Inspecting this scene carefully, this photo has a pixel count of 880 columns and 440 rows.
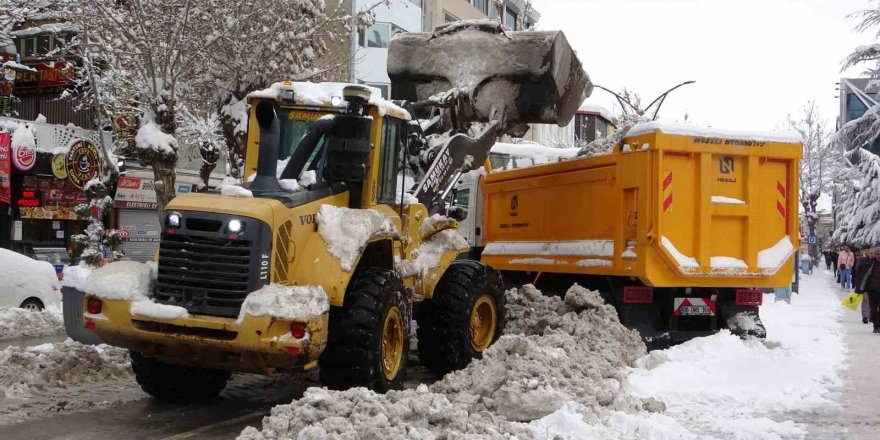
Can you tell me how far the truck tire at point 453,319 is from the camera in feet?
29.2

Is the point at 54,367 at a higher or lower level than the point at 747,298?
lower

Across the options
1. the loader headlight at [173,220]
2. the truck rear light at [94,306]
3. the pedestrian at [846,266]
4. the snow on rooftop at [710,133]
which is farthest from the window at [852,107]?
the truck rear light at [94,306]

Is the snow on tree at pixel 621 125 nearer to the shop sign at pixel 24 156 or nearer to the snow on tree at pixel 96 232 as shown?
the snow on tree at pixel 96 232

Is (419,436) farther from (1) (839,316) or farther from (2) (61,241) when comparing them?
(2) (61,241)

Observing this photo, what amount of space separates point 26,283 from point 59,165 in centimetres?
907

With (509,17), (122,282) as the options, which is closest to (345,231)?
(122,282)

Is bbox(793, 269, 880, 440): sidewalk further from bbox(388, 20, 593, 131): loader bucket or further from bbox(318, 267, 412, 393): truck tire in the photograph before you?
bbox(388, 20, 593, 131): loader bucket

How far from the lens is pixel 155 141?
13773 mm

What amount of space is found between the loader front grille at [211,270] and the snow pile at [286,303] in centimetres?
12

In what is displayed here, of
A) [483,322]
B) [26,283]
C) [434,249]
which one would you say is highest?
[434,249]

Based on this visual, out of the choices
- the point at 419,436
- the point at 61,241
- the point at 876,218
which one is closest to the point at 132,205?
the point at 61,241

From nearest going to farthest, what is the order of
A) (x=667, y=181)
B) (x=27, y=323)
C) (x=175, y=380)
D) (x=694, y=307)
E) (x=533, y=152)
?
(x=175, y=380)
(x=667, y=181)
(x=694, y=307)
(x=27, y=323)
(x=533, y=152)

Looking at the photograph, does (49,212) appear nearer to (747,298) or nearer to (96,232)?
(96,232)

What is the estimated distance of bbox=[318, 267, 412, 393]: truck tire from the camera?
276 inches
